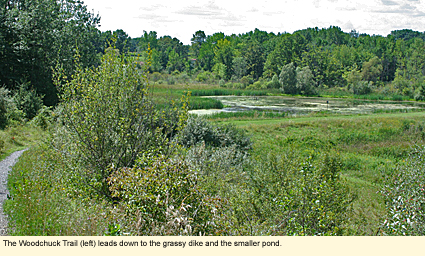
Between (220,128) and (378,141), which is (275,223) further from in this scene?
(378,141)

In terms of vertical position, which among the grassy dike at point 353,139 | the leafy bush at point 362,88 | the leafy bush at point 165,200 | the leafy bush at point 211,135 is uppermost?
the leafy bush at point 362,88

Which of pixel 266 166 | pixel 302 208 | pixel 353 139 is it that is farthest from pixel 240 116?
pixel 302 208

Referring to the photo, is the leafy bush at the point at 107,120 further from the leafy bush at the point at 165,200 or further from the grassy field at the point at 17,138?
the grassy field at the point at 17,138

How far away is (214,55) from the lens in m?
114

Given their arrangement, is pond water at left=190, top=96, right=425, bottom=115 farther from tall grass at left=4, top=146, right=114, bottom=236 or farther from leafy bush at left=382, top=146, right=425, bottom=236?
leafy bush at left=382, top=146, right=425, bottom=236

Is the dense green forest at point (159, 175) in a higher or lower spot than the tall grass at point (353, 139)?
higher

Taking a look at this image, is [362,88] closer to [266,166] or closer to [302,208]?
[266,166]

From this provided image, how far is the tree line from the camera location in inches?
958

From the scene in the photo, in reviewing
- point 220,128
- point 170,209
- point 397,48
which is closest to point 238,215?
point 170,209

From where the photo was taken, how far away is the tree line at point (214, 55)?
958 inches

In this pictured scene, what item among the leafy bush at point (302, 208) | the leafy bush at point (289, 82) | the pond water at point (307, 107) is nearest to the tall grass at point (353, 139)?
the pond water at point (307, 107)

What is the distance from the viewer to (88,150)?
763 cm

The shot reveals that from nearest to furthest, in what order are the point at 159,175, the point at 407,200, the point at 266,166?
the point at 159,175 < the point at 407,200 < the point at 266,166

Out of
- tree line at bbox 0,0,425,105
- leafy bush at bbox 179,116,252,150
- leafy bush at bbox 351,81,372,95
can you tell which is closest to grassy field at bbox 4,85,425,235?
leafy bush at bbox 179,116,252,150
